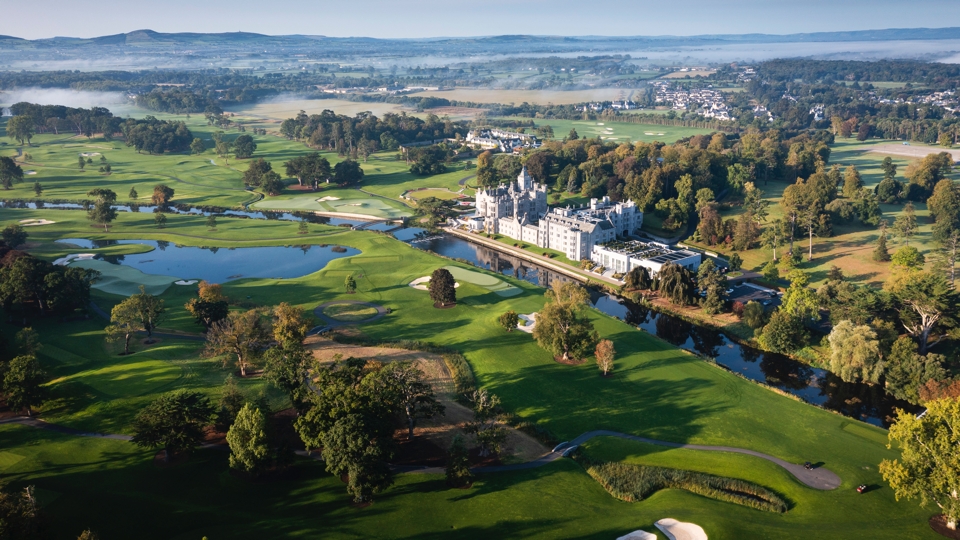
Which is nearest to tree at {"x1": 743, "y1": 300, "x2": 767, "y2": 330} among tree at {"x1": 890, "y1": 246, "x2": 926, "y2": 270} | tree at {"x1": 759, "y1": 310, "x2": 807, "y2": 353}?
tree at {"x1": 759, "y1": 310, "x2": 807, "y2": 353}

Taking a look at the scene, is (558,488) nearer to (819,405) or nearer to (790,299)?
(819,405)

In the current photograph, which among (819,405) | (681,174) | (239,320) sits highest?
(681,174)

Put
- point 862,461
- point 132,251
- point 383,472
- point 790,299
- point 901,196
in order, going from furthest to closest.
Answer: point 901,196, point 132,251, point 790,299, point 862,461, point 383,472

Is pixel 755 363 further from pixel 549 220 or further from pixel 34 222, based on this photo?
pixel 34 222

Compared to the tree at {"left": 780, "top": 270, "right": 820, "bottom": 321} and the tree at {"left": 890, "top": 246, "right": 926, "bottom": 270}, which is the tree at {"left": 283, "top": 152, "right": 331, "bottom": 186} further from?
the tree at {"left": 890, "top": 246, "right": 926, "bottom": 270}

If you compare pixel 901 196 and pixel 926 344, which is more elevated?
pixel 901 196

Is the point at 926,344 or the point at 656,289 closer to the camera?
the point at 926,344

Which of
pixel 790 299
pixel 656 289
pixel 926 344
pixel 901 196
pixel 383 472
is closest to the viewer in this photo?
pixel 383 472

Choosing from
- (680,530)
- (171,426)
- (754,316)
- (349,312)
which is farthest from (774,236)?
(171,426)

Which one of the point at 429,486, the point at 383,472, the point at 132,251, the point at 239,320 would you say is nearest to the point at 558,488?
the point at 429,486
